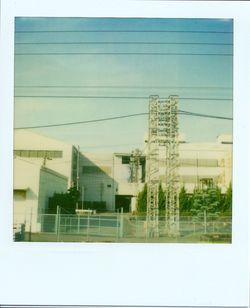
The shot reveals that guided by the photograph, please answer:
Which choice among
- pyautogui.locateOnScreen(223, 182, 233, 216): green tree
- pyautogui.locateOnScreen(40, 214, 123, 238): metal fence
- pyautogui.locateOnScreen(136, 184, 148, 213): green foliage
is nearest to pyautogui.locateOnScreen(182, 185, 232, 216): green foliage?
pyautogui.locateOnScreen(223, 182, 233, 216): green tree

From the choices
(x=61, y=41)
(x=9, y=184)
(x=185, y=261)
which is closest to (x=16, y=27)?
(x=61, y=41)

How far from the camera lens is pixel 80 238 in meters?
2.44

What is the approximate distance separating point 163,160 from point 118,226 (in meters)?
0.39

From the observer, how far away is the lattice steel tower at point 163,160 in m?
2.44

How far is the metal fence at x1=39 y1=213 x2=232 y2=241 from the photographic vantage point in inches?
95.7

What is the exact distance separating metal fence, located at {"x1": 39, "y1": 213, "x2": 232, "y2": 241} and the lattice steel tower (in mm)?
35

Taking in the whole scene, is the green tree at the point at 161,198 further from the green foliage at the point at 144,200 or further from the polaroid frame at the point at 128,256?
the polaroid frame at the point at 128,256

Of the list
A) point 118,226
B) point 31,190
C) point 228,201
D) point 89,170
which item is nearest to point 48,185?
point 31,190

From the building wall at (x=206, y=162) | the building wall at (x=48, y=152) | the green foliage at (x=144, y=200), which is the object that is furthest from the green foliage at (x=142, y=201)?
the building wall at (x=48, y=152)

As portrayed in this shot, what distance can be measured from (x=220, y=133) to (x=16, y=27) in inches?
44.4

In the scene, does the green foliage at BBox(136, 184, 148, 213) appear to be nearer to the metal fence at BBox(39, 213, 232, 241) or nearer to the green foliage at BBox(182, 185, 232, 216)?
the metal fence at BBox(39, 213, 232, 241)

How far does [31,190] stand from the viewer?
244 cm

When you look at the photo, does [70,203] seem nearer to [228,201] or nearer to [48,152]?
[48,152]
